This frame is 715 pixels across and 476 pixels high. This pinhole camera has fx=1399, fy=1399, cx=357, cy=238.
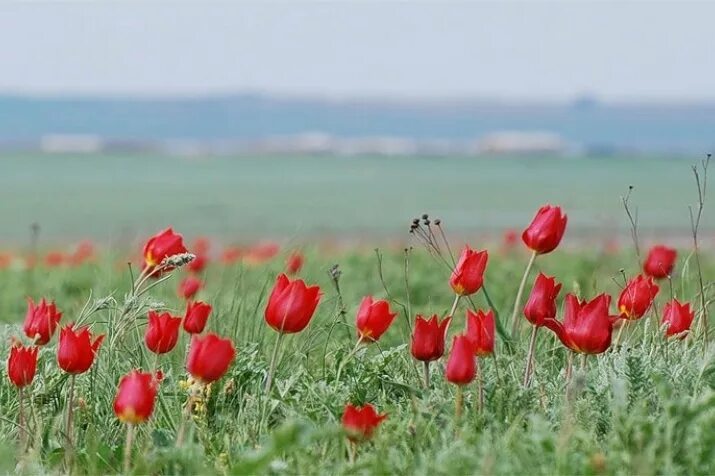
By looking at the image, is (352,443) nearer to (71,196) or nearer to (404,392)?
(404,392)

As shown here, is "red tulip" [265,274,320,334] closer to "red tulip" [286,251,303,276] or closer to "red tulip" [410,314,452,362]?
"red tulip" [410,314,452,362]

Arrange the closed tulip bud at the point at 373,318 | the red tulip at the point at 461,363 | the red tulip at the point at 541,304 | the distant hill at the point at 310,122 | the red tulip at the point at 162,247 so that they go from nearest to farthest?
the red tulip at the point at 461,363 < the red tulip at the point at 541,304 < the closed tulip bud at the point at 373,318 < the red tulip at the point at 162,247 < the distant hill at the point at 310,122

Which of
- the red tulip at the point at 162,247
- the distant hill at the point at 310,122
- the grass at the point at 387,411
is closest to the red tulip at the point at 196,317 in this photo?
the grass at the point at 387,411

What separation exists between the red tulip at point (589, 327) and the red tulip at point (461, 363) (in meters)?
0.31

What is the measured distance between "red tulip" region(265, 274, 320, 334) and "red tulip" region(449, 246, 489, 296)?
0.38m

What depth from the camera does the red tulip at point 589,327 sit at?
3.04 meters

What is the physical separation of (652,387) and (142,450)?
1203 mm

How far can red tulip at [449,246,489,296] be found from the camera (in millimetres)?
3281

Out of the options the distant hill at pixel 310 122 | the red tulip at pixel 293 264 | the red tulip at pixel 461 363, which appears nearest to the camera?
the red tulip at pixel 461 363

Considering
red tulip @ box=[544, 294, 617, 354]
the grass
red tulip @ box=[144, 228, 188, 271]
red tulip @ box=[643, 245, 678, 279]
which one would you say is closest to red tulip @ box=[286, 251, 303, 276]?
the grass

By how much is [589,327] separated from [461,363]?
341 mm

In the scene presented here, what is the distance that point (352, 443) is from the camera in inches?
114

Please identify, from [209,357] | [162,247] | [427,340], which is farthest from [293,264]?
[209,357]

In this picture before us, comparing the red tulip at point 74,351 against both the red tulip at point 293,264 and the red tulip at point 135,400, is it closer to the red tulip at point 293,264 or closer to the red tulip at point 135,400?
the red tulip at point 135,400
